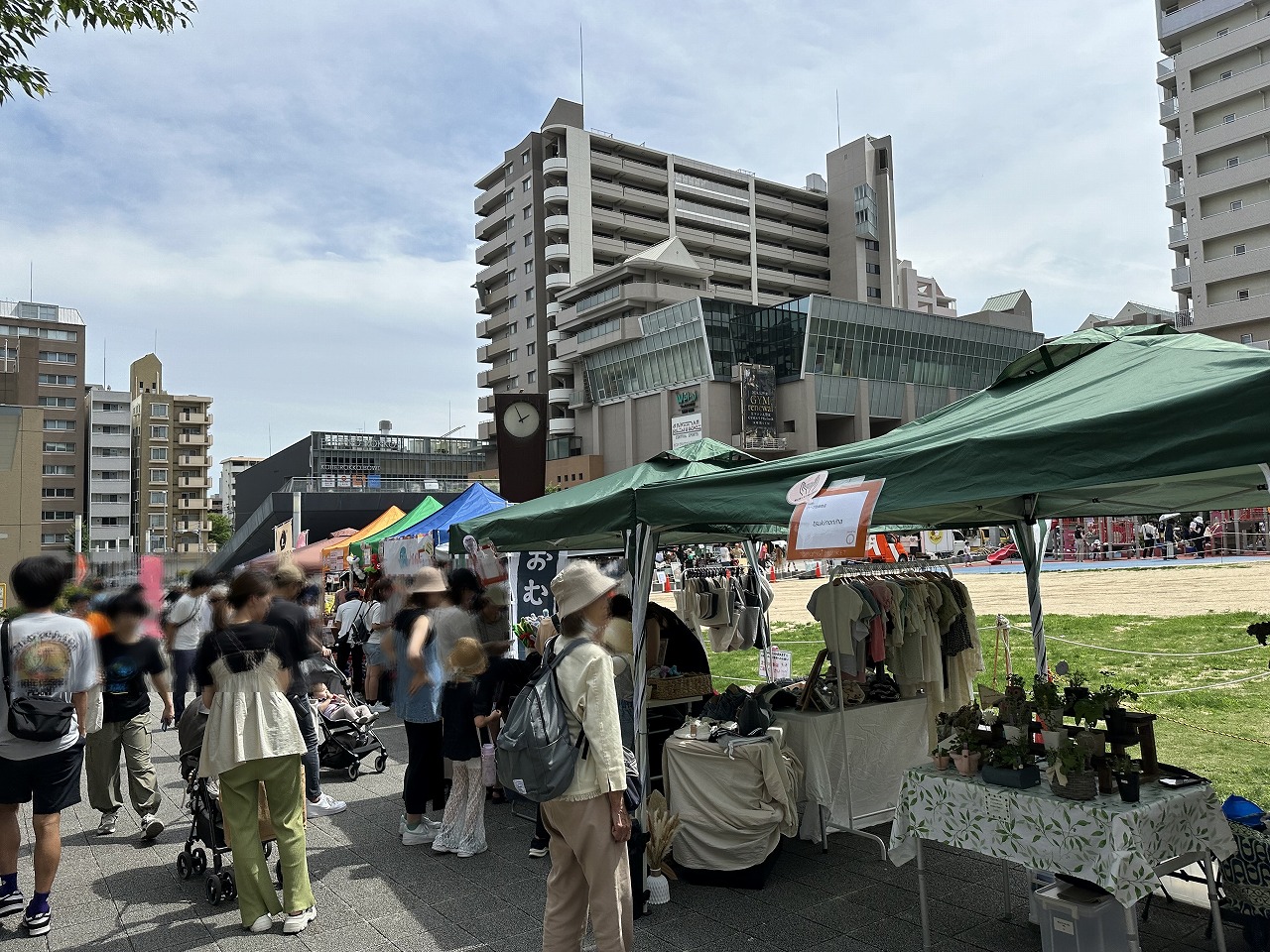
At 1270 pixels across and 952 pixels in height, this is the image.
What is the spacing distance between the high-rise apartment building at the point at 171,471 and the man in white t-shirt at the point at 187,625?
Result: 79.0m

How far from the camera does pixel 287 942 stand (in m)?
4.39

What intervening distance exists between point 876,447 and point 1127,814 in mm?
1860

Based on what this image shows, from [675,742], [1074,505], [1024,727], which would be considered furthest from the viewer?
[1074,505]

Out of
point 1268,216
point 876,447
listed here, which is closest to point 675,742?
point 876,447

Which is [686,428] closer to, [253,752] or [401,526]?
[401,526]

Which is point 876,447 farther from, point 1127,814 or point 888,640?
point 888,640

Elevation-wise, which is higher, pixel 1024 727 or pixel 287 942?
pixel 1024 727

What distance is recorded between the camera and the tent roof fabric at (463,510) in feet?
37.8

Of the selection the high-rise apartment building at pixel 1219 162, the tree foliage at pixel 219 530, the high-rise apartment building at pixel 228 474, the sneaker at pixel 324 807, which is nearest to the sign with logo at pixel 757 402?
the high-rise apartment building at pixel 1219 162

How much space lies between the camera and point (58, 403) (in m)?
78.1

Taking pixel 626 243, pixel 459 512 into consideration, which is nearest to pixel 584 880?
pixel 459 512

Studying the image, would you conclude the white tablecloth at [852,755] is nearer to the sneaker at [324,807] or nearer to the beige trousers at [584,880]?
the beige trousers at [584,880]

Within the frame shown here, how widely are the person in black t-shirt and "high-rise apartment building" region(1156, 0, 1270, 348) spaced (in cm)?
5464

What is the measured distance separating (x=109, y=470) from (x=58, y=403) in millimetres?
7303
